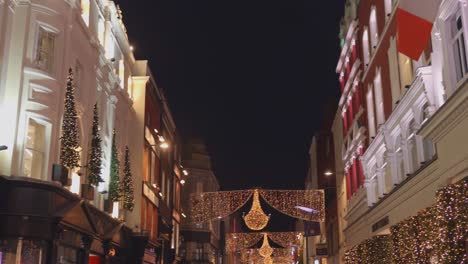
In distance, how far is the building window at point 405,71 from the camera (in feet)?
75.6

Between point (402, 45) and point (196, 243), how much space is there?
209 feet

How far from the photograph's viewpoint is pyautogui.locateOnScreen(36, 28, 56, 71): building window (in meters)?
22.4

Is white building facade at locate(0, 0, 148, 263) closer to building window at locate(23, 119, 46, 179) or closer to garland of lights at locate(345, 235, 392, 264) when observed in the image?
building window at locate(23, 119, 46, 179)

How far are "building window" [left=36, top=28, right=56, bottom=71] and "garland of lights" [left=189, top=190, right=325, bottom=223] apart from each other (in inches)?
756

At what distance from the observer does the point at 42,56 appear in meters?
22.6

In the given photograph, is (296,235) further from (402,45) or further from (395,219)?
(402,45)

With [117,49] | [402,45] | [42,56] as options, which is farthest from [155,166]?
[402,45]

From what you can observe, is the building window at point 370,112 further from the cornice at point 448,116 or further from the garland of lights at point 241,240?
the garland of lights at point 241,240

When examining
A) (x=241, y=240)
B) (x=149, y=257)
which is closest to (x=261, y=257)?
(x=241, y=240)

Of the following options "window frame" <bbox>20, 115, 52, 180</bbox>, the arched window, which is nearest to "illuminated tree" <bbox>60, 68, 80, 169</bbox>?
"window frame" <bbox>20, 115, 52, 180</bbox>

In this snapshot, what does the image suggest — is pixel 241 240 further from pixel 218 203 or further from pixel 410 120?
pixel 410 120

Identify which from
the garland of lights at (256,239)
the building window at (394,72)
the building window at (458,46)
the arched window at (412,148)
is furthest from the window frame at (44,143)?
the garland of lights at (256,239)

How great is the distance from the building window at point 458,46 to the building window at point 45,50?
1422 cm

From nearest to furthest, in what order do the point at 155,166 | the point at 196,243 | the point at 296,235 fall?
the point at 155,166, the point at 296,235, the point at 196,243
